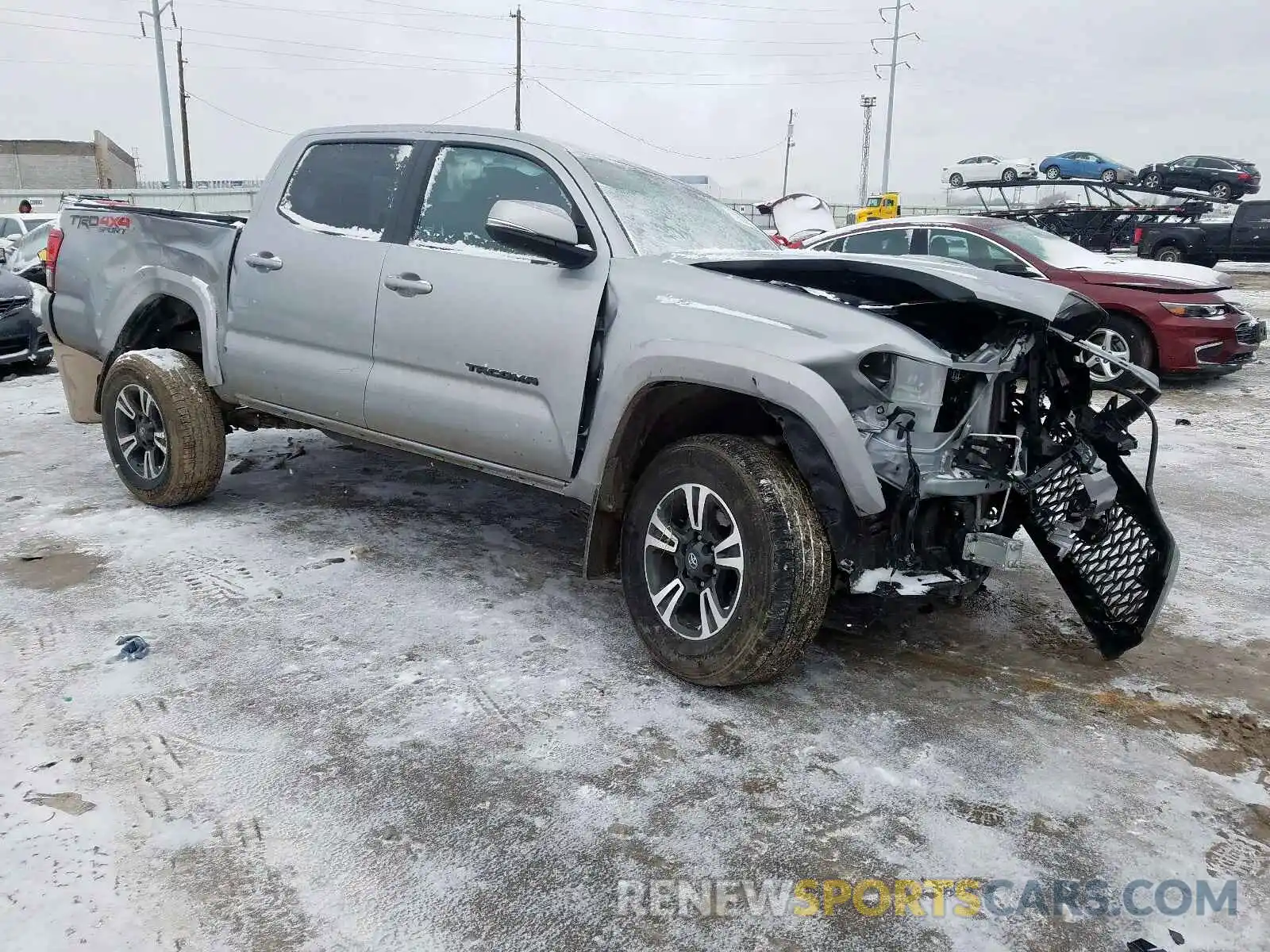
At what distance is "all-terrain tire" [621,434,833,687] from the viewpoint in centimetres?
291

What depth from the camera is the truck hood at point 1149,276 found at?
8.80 metres

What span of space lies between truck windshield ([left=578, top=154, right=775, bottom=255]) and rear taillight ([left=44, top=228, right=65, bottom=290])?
3276 mm

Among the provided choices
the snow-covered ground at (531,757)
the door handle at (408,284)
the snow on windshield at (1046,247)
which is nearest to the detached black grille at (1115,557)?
the snow-covered ground at (531,757)

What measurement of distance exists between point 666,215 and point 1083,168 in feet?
97.5

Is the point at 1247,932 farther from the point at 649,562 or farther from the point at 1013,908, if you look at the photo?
the point at 649,562

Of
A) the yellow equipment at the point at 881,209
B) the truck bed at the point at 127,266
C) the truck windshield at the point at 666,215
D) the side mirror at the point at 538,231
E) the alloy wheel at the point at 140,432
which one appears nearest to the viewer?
the side mirror at the point at 538,231

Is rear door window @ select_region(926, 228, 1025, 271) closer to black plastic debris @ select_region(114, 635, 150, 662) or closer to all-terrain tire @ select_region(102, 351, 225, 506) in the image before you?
all-terrain tire @ select_region(102, 351, 225, 506)

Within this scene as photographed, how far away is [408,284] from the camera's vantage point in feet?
12.7

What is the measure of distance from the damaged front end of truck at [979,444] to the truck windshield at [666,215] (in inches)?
16.2

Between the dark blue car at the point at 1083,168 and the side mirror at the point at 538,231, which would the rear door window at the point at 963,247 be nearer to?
the side mirror at the point at 538,231

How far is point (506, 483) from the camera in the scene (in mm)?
3885

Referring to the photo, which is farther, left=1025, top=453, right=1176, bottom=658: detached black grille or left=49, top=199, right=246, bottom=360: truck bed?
left=49, top=199, right=246, bottom=360: truck bed

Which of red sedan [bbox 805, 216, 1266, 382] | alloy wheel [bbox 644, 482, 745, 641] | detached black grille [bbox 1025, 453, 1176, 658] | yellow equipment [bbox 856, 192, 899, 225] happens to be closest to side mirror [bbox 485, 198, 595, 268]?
alloy wheel [bbox 644, 482, 745, 641]

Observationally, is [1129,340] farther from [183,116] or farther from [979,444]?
[183,116]
